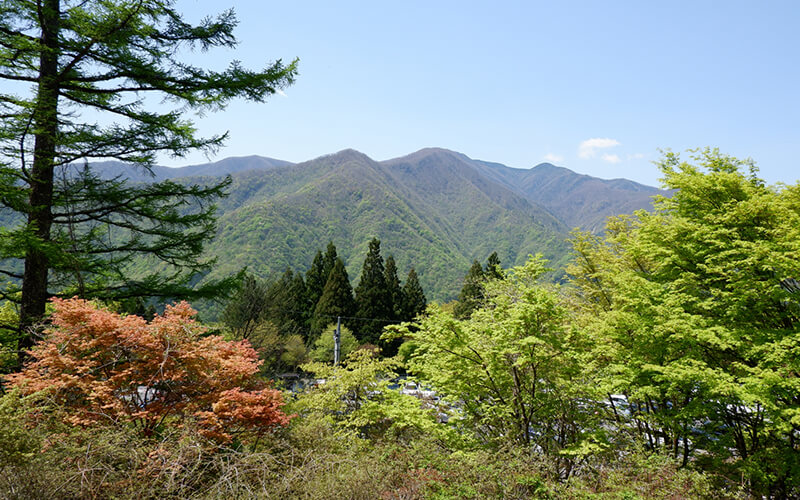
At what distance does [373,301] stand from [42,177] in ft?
94.5

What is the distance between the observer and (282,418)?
5324mm

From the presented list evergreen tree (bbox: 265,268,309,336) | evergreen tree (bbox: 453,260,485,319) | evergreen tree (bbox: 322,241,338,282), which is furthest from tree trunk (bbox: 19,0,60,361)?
evergreen tree (bbox: 322,241,338,282)

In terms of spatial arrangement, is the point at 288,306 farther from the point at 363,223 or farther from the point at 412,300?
the point at 363,223

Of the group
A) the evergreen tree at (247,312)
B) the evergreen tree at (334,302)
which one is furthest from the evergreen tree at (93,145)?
the evergreen tree at (334,302)

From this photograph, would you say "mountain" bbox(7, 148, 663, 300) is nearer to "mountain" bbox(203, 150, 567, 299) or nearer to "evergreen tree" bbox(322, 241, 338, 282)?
"mountain" bbox(203, 150, 567, 299)

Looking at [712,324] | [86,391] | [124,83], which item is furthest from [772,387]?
[124,83]

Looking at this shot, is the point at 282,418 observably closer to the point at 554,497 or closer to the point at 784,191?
the point at 554,497

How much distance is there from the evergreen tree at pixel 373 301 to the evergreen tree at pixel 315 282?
3.40 metres

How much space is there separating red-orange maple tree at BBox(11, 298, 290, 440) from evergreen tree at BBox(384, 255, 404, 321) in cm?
2991

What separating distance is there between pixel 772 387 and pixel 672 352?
1.59 metres

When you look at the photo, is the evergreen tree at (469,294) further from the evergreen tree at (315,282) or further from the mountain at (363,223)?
the mountain at (363,223)

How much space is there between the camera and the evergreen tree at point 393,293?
3547 centimetres

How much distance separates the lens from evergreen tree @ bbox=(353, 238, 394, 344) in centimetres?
3306

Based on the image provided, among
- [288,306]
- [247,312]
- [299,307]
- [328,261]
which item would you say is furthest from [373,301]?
[247,312]
